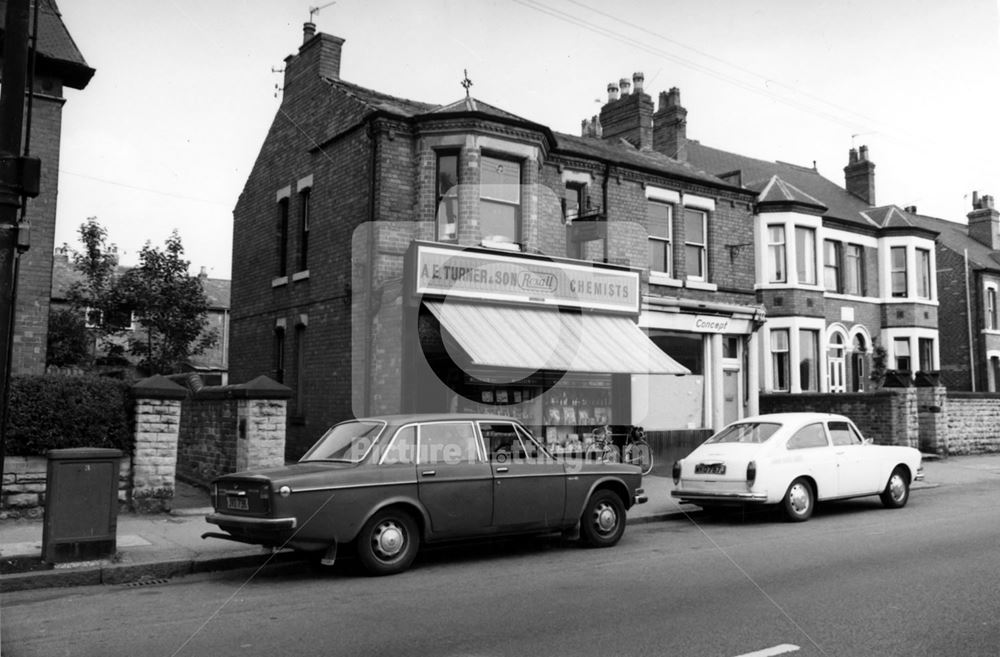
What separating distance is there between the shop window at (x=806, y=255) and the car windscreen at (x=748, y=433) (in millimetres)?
14481

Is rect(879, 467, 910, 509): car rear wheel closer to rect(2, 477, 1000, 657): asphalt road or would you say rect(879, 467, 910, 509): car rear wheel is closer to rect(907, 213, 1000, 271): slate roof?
rect(2, 477, 1000, 657): asphalt road

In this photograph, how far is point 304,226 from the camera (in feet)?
63.7

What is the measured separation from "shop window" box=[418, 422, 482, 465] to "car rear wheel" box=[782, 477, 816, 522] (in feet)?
17.5

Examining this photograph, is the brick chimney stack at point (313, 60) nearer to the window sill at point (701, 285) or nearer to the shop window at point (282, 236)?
the shop window at point (282, 236)

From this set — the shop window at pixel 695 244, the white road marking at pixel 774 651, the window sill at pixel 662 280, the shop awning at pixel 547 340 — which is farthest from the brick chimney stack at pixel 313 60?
the white road marking at pixel 774 651

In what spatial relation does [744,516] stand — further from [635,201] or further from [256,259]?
[256,259]

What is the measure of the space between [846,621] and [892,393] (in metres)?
17.6

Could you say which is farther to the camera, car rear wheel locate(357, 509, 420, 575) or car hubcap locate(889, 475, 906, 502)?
car hubcap locate(889, 475, 906, 502)

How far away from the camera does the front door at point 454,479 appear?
333 inches

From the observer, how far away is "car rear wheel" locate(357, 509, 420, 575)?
7.98 meters

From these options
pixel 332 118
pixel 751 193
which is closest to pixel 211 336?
pixel 332 118

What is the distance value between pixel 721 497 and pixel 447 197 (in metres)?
8.29

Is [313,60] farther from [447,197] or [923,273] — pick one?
[923,273]

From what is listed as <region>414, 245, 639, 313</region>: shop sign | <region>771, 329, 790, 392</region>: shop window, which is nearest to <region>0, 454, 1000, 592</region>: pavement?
<region>414, 245, 639, 313</region>: shop sign
